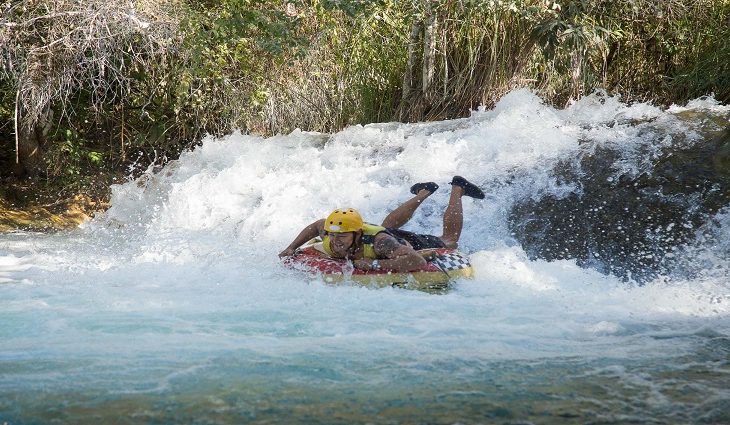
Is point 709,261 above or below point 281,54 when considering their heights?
below

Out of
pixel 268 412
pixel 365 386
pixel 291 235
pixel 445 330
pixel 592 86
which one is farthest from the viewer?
pixel 592 86

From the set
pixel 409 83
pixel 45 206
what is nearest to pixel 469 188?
pixel 409 83

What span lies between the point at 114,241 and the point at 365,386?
17.7ft

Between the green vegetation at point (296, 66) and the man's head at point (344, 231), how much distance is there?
3767 mm

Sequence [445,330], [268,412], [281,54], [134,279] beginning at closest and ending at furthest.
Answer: [268,412]
[445,330]
[134,279]
[281,54]

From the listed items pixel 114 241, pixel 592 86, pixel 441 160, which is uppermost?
pixel 592 86

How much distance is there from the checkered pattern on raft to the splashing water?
185mm

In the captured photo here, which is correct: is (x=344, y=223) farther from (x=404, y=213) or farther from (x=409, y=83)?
(x=409, y=83)

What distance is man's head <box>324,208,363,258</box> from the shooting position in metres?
6.06

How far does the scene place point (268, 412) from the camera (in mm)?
3451

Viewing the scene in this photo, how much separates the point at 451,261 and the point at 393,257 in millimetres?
425

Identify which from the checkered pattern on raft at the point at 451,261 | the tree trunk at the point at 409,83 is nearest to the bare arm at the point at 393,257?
the checkered pattern on raft at the point at 451,261

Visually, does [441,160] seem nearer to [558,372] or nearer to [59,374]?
[558,372]

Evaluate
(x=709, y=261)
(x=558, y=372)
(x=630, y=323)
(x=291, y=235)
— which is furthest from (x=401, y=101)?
(x=558, y=372)
